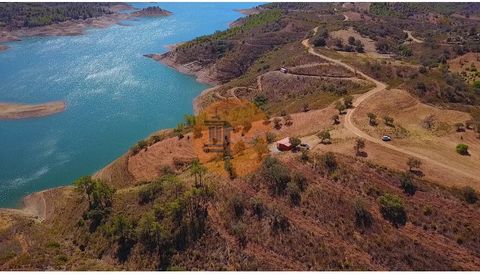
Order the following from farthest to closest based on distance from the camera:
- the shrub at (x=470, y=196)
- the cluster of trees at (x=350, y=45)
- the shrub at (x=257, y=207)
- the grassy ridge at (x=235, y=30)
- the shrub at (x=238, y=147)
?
the grassy ridge at (x=235, y=30), the cluster of trees at (x=350, y=45), the shrub at (x=238, y=147), the shrub at (x=257, y=207), the shrub at (x=470, y=196)

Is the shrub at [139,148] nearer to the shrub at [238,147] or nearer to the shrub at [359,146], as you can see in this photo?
the shrub at [238,147]

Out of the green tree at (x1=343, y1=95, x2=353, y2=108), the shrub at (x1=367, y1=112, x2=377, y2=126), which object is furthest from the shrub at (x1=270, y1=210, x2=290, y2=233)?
the green tree at (x1=343, y1=95, x2=353, y2=108)

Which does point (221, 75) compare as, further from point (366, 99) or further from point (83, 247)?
point (83, 247)

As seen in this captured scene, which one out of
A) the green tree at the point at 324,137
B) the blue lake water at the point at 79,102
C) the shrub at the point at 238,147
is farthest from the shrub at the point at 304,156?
the blue lake water at the point at 79,102

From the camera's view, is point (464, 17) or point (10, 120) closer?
point (10, 120)

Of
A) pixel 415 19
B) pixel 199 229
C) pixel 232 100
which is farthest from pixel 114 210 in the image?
pixel 415 19

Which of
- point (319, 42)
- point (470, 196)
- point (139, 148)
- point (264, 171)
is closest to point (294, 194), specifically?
point (264, 171)
